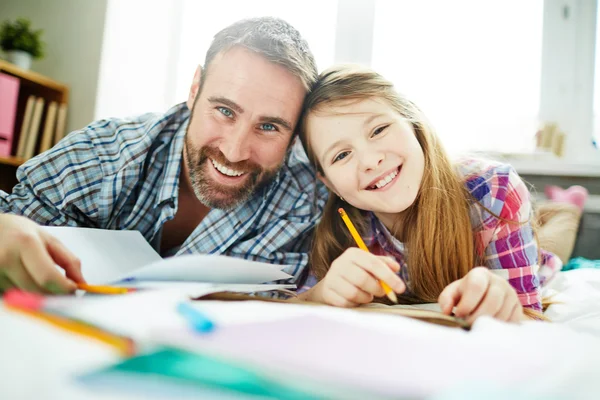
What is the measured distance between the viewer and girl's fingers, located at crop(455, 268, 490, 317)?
44 cm

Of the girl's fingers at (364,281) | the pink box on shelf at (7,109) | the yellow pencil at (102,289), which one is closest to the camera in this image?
the yellow pencil at (102,289)

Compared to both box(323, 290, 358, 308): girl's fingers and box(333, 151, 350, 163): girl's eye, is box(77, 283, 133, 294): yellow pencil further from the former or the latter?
box(333, 151, 350, 163): girl's eye

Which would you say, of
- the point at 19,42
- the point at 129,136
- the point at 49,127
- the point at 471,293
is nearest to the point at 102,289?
the point at 471,293

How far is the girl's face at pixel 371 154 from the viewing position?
0.75 m

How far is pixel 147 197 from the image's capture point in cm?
88

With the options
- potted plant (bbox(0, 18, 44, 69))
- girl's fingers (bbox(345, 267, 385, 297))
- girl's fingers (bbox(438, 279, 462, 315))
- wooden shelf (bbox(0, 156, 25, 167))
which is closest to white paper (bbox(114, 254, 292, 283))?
girl's fingers (bbox(345, 267, 385, 297))

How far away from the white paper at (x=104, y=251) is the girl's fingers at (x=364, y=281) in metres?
0.31

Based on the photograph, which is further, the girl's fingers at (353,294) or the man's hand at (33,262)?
the girl's fingers at (353,294)

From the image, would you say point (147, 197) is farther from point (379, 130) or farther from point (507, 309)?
point (507, 309)

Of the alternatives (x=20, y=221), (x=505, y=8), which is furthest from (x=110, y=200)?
(x=505, y=8)

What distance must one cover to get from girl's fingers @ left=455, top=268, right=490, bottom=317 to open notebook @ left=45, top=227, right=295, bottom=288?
21cm

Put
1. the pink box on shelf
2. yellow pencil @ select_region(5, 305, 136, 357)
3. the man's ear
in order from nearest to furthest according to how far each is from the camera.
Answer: yellow pencil @ select_region(5, 305, 136, 357) → the man's ear → the pink box on shelf

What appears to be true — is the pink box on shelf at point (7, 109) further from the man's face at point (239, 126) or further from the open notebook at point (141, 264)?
the open notebook at point (141, 264)

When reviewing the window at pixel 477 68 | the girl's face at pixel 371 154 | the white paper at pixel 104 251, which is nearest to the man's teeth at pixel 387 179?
the girl's face at pixel 371 154
